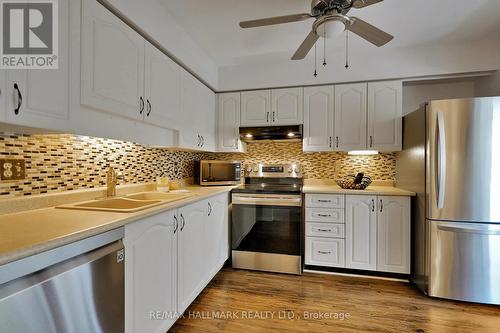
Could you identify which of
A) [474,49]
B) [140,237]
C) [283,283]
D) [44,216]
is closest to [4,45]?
[44,216]

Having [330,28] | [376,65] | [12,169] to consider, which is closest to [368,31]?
[330,28]

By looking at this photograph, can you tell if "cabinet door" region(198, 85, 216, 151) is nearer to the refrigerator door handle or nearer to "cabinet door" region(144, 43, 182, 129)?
"cabinet door" region(144, 43, 182, 129)

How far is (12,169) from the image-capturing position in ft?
3.91

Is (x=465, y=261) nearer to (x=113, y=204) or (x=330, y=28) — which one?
(x=330, y=28)

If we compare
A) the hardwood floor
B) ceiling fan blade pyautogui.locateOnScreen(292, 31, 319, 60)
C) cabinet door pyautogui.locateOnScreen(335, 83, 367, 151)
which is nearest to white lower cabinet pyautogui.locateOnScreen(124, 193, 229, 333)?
the hardwood floor

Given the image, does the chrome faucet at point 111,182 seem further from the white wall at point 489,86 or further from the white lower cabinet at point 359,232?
the white wall at point 489,86

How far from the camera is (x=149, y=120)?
67.3 inches

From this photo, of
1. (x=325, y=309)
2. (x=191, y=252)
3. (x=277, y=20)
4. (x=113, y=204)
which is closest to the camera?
(x=277, y=20)

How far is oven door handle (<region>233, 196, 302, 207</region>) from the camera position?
249 cm

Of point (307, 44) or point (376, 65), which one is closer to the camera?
point (307, 44)

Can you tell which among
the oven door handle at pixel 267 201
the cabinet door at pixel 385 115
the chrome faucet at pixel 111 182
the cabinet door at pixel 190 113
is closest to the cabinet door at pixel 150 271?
the chrome faucet at pixel 111 182

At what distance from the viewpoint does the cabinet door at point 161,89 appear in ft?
5.62

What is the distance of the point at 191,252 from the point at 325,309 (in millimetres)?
1182

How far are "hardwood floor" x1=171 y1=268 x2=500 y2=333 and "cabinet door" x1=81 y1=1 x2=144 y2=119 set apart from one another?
1.58 metres
